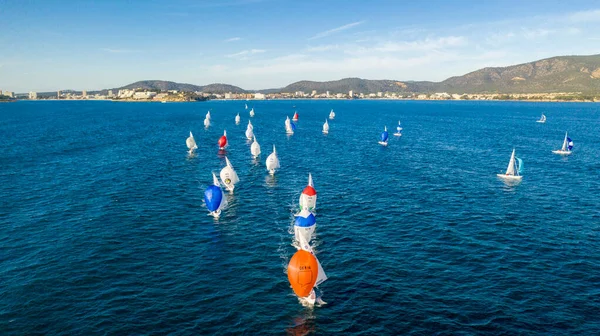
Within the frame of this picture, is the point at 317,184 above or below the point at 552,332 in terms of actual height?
above

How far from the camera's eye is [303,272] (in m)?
30.4

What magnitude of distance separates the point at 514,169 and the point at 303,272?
66.8 meters

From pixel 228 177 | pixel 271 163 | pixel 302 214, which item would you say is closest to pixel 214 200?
pixel 228 177

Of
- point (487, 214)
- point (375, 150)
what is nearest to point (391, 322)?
point (487, 214)

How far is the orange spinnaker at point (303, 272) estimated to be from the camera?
3041cm

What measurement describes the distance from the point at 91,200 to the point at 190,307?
38.0 m

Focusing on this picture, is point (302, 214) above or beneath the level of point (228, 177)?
beneath

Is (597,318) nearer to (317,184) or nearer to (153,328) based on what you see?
(153,328)

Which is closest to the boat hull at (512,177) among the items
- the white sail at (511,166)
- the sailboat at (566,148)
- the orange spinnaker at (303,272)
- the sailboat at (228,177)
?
the white sail at (511,166)

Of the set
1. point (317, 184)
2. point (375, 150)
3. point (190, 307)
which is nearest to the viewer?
point (190, 307)

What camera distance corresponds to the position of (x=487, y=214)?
55.8 m

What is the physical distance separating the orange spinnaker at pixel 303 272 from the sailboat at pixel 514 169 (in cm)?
6331

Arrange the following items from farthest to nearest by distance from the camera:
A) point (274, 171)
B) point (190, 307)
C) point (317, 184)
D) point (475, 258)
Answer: point (274, 171), point (317, 184), point (475, 258), point (190, 307)

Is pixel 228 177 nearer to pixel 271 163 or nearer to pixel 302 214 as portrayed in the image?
pixel 271 163
